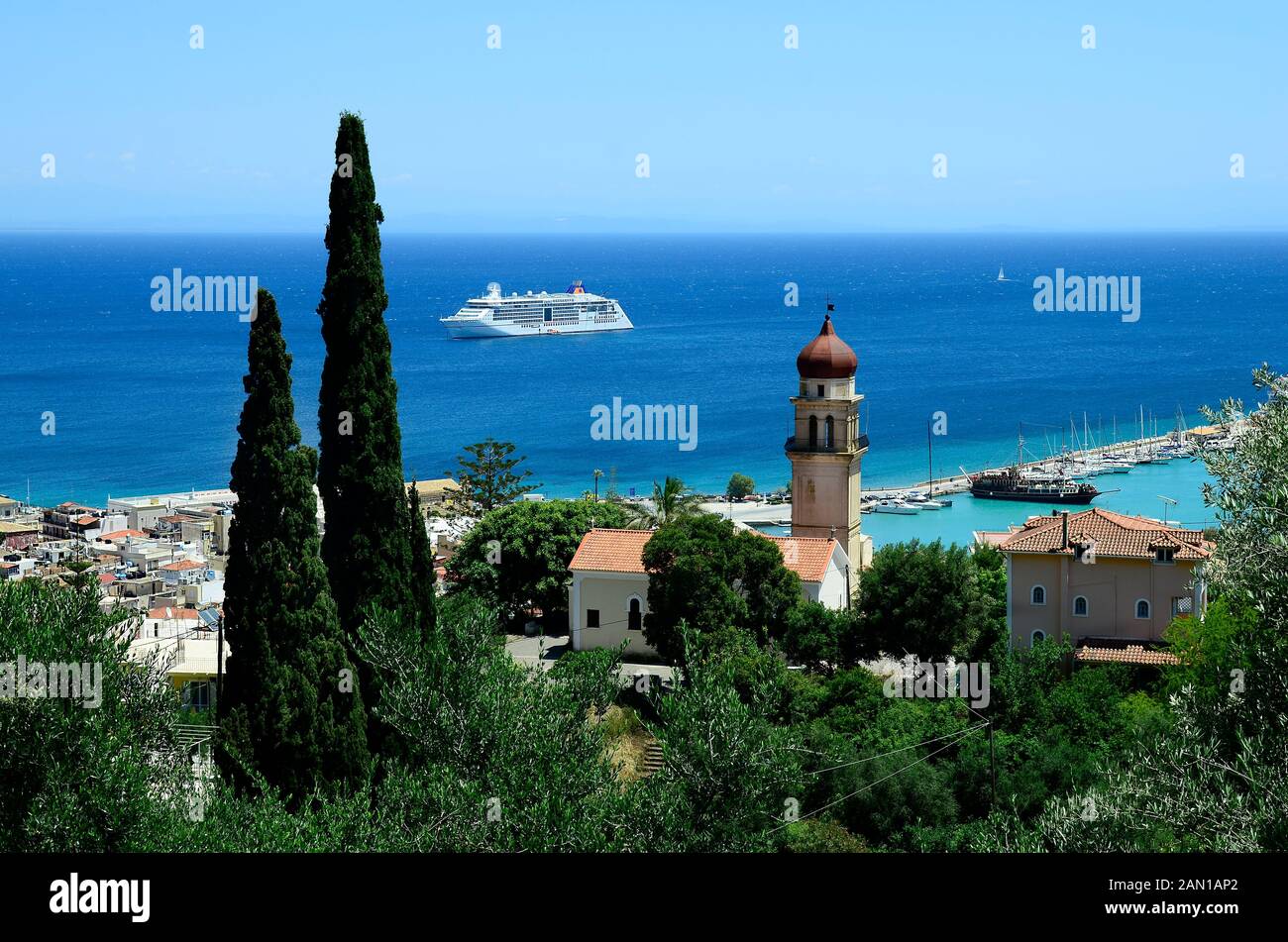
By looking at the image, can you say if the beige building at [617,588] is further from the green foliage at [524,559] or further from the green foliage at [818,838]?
the green foliage at [818,838]

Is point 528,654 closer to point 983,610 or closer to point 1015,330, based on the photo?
point 983,610

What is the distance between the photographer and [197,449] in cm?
7656

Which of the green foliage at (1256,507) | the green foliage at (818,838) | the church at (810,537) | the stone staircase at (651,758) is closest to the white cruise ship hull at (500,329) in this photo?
the church at (810,537)

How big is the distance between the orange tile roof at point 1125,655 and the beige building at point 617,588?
4112mm

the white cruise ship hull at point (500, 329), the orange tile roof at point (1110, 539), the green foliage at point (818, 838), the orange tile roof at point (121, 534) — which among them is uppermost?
the white cruise ship hull at point (500, 329)

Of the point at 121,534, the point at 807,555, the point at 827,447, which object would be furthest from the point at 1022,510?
the point at 807,555

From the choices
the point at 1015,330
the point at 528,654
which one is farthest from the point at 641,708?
the point at 1015,330

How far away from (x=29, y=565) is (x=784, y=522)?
2781 centimetres

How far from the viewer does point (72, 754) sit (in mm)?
10289

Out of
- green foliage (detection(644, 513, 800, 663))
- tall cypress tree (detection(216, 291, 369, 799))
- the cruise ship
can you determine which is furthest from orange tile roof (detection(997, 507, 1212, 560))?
the cruise ship

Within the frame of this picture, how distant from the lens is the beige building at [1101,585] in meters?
21.3

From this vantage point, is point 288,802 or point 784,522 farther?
point 784,522

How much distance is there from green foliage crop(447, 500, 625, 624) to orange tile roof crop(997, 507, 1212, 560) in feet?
25.2
